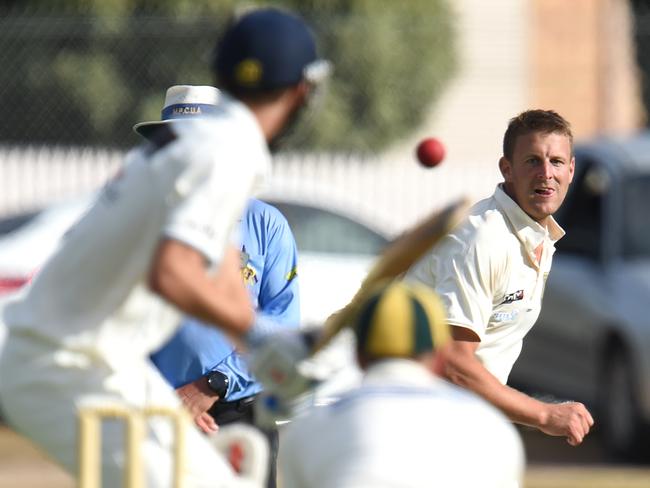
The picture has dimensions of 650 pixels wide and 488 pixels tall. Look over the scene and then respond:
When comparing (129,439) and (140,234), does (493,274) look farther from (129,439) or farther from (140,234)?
(129,439)

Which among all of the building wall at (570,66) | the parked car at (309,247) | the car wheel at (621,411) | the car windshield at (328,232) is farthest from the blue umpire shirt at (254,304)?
the building wall at (570,66)

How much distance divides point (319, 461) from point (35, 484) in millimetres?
8114

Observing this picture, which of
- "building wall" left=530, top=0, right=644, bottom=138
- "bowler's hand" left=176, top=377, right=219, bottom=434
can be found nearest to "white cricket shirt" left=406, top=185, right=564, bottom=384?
"bowler's hand" left=176, top=377, right=219, bottom=434

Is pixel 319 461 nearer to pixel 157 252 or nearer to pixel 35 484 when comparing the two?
pixel 157 252

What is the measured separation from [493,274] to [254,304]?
84 centimetres

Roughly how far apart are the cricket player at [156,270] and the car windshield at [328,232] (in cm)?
836

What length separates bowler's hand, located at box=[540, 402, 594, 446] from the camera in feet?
18.0

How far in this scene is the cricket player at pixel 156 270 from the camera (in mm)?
4180

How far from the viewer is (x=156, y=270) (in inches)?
163

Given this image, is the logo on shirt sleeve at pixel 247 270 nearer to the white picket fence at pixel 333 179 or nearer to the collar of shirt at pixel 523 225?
the collar of shirt at pixel 523 225

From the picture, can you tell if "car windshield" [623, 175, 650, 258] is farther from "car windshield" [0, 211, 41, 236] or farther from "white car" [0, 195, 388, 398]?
"car windshield" [0, 211, 41, 236]

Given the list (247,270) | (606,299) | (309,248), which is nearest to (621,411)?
(606,299)

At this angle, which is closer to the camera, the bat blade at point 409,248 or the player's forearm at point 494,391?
the bat blade at point 409,248

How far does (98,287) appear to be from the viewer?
438cm
